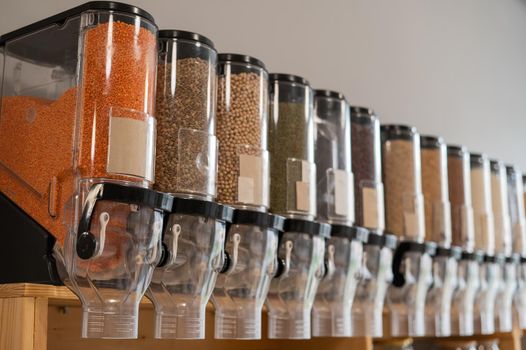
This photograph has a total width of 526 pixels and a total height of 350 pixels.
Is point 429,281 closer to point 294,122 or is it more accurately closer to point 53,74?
point 294,122

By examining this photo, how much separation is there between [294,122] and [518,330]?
144 centimetres

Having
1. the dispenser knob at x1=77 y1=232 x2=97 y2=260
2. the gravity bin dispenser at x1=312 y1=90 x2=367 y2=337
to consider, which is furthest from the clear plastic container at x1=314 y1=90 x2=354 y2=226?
the dispenser knob at x1=77 y1=232 x2=97 y2=260

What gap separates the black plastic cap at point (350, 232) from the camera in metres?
1.85

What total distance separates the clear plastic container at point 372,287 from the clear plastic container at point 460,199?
42 cm

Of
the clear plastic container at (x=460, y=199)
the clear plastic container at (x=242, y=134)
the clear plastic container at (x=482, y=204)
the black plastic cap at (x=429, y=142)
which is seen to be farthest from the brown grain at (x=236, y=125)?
the clear plastic container at (x=482, y=204)

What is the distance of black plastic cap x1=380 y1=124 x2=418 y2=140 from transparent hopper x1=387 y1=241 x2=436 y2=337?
11.8 inches

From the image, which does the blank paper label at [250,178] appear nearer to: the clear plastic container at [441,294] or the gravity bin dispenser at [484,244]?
the clear plastic container at [441,294]

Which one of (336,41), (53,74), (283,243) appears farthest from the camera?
(336,41)

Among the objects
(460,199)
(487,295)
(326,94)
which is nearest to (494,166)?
(460,199)

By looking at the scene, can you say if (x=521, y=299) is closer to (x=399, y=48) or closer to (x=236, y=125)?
(x=399, y=48)

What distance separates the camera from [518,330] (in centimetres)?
279

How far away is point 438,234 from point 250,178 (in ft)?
2.83

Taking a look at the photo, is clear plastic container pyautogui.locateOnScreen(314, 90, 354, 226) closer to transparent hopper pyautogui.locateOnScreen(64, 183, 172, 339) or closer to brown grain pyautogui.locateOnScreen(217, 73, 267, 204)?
brown grain pyautogui.locateOnScreen(217, 73, 267, 204)

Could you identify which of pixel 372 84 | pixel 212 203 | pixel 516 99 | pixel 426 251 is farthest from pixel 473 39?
pixel 212 203
